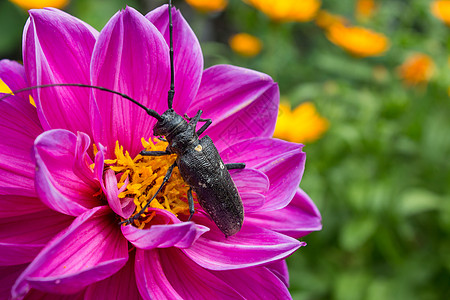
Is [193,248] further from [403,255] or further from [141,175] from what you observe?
[403,255]

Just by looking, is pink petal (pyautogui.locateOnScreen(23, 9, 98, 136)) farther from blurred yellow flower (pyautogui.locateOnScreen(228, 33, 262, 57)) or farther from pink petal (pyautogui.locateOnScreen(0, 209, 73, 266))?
blurred yellow flower (pyautogui.locateOnScreen(228, 33, 262, 57))

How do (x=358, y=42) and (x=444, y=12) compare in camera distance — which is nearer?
(x=444, y=12)

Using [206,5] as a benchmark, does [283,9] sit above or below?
A: above

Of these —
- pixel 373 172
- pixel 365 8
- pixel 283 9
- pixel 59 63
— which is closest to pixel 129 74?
pixel 59 63

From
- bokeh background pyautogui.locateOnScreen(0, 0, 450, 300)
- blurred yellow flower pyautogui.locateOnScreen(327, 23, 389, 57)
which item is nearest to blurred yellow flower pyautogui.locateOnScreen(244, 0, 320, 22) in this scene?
bokeh background pyautogui.locateOnScreen(0, 0, 450, 300)

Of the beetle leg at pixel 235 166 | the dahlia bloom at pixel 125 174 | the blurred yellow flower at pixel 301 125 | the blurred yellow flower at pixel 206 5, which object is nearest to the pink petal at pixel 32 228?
the dahlia bloom at pixel 125 174

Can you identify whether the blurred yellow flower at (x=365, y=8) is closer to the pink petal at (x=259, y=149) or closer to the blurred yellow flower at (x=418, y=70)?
the blurred yellow flower at (x=418, y=70)

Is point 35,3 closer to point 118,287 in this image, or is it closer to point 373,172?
point 373,172

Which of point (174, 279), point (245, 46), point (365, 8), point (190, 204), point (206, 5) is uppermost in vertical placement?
point (190, 204)
